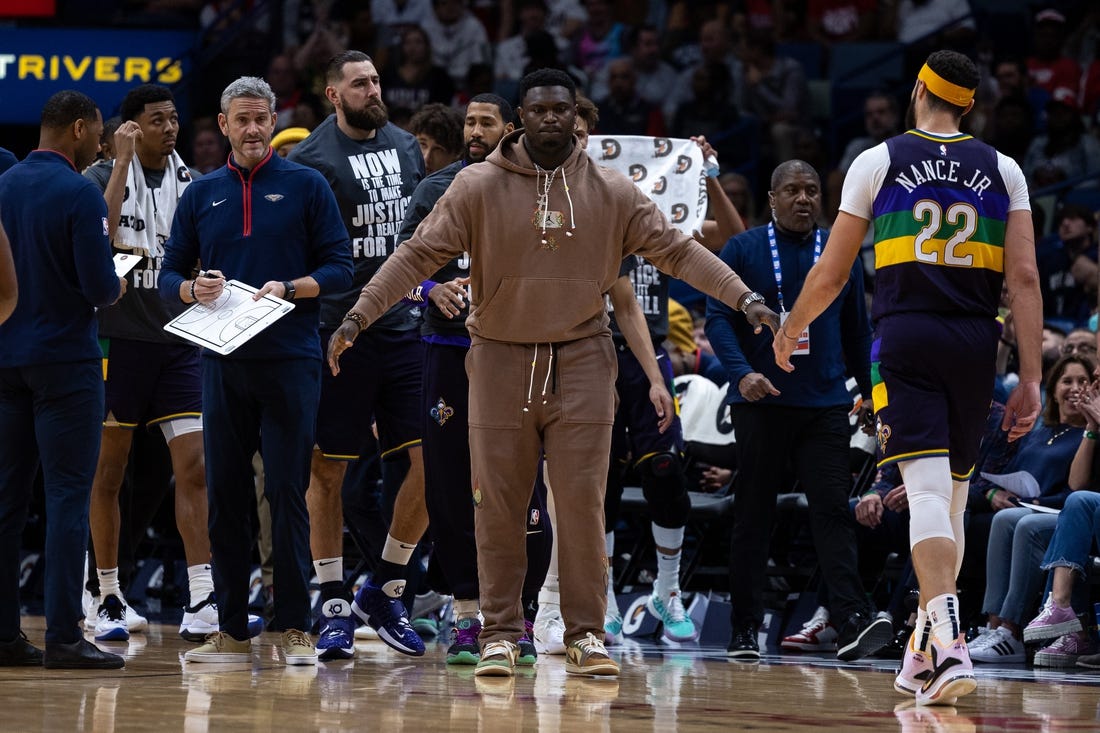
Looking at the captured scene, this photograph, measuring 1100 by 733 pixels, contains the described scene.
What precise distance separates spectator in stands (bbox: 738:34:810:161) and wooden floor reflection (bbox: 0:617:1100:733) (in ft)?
27.4

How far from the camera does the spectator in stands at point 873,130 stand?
13.1 metres

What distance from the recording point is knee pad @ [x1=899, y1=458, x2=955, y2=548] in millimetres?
5691

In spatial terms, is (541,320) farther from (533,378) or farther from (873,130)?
(873,130)

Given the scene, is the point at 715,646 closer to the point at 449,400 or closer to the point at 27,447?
the point at 449,400

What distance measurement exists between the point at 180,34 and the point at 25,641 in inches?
398

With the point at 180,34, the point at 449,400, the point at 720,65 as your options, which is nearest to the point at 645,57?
the point at 720,65

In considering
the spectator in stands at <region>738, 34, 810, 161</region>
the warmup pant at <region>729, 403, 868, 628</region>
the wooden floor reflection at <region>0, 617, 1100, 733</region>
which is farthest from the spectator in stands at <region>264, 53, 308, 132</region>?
the wooden floor reflection at <region>0, 617, 1100, 733</region>

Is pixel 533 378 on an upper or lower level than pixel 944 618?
upper

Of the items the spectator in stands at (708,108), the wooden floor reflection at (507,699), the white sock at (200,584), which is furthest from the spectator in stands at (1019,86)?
the white sock at (200,584)

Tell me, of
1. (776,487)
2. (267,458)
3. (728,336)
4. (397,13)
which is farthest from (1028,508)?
(397,13)

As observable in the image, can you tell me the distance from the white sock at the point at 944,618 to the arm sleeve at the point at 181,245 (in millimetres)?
3147

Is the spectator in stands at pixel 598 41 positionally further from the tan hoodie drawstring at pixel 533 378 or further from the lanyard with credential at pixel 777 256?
the tan hoodie drawstring at pixel 533 378

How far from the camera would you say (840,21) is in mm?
16016

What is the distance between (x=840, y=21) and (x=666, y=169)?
7876mm
